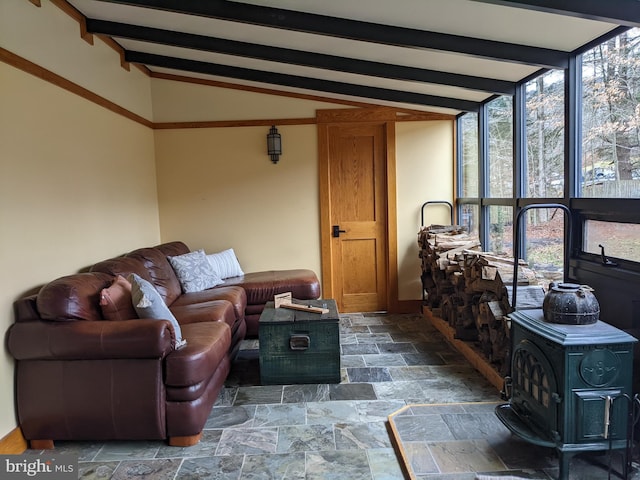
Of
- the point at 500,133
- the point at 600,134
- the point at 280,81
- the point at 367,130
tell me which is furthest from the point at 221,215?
the point at 600,134

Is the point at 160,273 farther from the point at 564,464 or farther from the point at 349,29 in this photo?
the point at 564,464

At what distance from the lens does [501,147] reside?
388cm

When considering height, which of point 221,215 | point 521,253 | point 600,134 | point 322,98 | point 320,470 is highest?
point 322,98

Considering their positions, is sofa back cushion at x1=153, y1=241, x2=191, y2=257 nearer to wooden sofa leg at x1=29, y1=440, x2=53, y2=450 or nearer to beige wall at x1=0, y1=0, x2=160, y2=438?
beige wall at x1=0, y1=0, x2=160, y2=438

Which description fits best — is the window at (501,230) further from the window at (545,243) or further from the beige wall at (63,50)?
the beige wall at (63,50)

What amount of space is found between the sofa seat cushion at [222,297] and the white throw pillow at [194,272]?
0.09 meters

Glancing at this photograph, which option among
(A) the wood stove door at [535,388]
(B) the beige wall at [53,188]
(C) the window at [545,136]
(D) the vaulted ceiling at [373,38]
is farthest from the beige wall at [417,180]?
(B) the beige wall at [53,188]

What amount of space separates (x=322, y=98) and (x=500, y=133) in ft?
6.64

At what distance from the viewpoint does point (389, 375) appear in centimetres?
325

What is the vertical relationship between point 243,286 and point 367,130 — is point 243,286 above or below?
below

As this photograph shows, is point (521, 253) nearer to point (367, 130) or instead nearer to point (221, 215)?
point (367, 130)

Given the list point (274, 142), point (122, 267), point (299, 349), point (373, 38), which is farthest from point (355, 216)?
point (122, 267)

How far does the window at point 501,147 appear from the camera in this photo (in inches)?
145

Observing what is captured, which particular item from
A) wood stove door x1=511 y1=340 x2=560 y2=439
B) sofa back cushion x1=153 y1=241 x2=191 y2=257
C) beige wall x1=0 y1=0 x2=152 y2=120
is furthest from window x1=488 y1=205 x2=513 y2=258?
beige wall x1=0 y1=0 x2=152 y2=120
